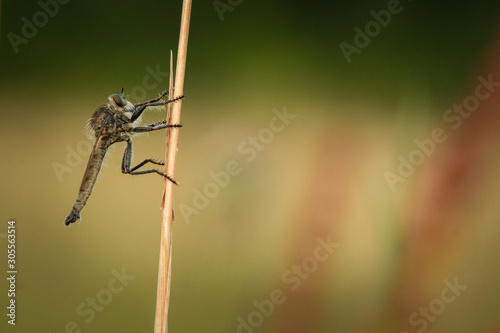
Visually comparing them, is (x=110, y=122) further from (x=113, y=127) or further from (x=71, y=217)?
(x=71, y=217)

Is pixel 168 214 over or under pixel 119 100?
under

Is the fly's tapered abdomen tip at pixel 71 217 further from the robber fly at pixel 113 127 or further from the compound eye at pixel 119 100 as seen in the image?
the compound eye at pixel 119 100

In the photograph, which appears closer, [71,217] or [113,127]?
[71,217]

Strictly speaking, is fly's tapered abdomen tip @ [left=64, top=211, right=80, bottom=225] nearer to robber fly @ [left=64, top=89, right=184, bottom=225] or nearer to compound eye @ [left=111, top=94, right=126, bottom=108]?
robber fly @ [left=64, top=89, right=184, bottom=225]

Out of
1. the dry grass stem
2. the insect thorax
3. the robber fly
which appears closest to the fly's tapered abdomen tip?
the robber fly

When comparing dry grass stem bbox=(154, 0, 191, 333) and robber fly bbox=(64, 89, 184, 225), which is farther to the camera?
robber fly bbox=(64, 89, 184, 225)

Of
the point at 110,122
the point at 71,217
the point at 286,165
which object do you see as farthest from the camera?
the point at 286,165

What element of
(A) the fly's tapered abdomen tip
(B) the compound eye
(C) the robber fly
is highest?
(B) the compound eye

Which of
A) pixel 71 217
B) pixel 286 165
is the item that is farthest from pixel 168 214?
pixel 286 165

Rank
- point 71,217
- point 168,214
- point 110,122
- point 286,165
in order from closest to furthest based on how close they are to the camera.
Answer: point 168,214
point 71,217
point 110,122
point 286,165

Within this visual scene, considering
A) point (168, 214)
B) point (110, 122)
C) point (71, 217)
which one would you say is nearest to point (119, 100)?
point (110, 122)
